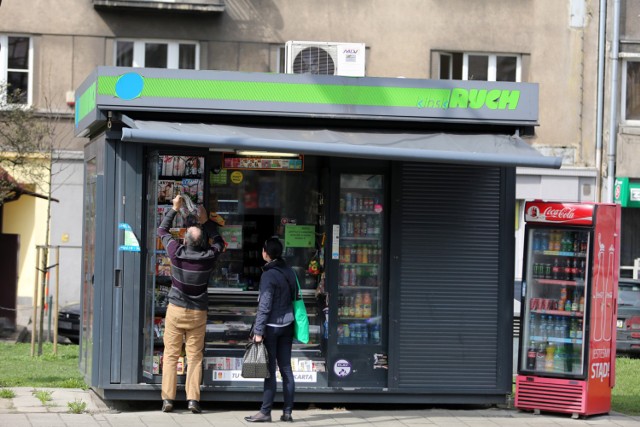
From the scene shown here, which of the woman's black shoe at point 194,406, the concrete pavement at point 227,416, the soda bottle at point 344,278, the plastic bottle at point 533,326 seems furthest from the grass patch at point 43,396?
the plastic bottle at point 533,326

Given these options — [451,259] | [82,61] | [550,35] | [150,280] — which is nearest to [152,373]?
[150,280]

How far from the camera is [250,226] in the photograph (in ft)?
41.7

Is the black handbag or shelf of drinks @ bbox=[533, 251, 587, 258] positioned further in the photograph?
shelf of drinks @ bbox=[533, 251, 587, 258]

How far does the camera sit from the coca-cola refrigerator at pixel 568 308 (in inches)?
443

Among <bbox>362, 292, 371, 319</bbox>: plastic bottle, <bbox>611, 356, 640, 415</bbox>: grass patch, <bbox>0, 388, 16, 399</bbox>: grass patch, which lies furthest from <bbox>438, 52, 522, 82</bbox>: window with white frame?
<bbox>0, 388, 16, 399</bbox>: grass patch

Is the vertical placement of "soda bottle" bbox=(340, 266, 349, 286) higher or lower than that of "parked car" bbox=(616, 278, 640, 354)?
higher

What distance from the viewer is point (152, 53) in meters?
25.7

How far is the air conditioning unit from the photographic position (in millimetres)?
12352

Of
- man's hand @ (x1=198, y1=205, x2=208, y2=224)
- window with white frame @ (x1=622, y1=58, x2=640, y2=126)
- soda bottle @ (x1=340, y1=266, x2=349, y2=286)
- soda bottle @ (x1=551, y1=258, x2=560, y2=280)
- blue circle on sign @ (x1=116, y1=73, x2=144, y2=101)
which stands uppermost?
window with white frame @ (x1=622, y1=58, x2=640, y2=126)

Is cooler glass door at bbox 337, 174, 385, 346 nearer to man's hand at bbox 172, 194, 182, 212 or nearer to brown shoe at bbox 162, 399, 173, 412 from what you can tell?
man's hand at bbox 172, 194, 182, 212

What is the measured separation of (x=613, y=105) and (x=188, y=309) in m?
18.5

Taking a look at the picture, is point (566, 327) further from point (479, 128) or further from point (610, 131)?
point (610, 131)

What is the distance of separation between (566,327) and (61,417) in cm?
520

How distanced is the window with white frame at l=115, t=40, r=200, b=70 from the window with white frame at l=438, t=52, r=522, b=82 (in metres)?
6.00
